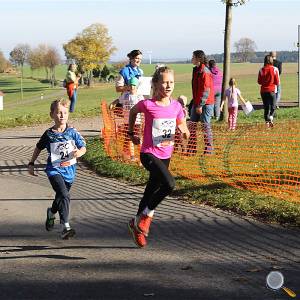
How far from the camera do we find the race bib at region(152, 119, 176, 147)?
6.42 m

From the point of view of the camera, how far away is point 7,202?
8.90m

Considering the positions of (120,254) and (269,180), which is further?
(269,180)

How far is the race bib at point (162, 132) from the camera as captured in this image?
6.42 meters

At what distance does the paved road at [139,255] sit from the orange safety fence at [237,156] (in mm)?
1413

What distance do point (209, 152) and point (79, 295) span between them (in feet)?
21.8

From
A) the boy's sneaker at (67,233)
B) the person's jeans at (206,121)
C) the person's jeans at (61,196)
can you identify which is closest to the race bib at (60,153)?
the person's jeans at (61,196)

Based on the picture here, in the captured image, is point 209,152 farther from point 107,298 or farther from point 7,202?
point 107,298

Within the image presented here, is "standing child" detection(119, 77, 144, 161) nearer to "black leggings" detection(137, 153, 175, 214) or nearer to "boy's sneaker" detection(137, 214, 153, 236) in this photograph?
"black leggings" detection(137, 153, 175, 214)

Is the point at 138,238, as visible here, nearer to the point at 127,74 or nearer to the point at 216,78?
the point at 127,74

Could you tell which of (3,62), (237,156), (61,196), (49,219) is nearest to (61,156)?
(61,196)

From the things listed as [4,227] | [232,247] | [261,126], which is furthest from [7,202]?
[261,126]

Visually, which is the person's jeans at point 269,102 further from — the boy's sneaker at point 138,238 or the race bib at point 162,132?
the boy's sneaker at point 138,238

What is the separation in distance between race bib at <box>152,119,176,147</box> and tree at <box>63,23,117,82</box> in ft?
286

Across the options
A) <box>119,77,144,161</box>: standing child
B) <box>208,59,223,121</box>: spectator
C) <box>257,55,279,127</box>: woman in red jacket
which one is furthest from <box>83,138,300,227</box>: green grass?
<box>208,59,223,121</box>: spectator
